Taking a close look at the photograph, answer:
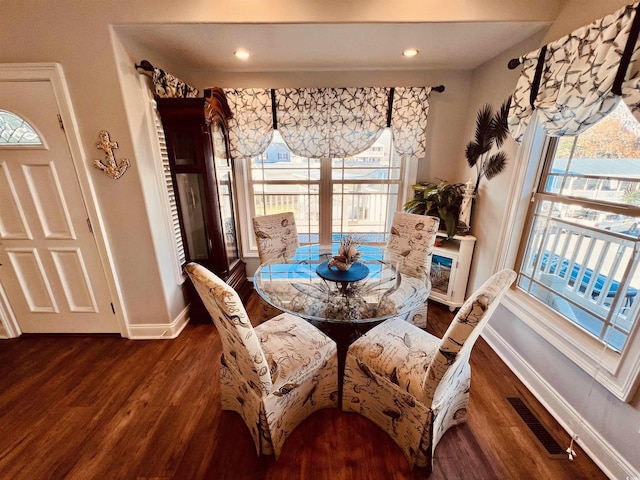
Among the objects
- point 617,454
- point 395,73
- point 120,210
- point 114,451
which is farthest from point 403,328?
point 395,73

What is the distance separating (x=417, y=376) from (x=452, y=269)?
5.15 ft

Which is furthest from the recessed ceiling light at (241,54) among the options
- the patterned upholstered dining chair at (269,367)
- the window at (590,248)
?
the window at (590,248)

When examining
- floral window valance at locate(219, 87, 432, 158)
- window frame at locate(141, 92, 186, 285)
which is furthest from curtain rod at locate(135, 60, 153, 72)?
floral window valance at locate(219, 87, 432, 158)

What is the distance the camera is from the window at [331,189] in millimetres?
2943

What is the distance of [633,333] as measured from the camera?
4.01ft

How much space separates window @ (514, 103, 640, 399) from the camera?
1341 millimetres

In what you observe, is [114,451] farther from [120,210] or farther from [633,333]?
[633,333]

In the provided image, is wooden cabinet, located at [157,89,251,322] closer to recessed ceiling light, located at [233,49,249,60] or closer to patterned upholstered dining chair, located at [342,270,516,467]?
recessed ceiling light, located at [233,49,249,60]

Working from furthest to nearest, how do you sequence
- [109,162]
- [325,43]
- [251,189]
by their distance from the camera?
1. [251,189]
2. [325,43]
3. [109,162]

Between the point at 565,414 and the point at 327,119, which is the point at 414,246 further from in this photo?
the point at 327,119

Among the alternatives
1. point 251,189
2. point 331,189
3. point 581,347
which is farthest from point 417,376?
point 251,189

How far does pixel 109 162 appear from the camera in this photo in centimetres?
179

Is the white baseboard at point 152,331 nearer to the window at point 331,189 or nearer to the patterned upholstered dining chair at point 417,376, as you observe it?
the window at point 331,189

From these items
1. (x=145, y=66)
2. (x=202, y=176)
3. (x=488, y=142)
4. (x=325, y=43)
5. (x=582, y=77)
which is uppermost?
(x=325, y=43)
